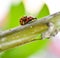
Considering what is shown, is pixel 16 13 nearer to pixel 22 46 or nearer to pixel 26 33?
pixel 22 46

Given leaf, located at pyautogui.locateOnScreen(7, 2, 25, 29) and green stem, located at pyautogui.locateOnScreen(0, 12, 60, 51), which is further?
leaf, located at pyautogui.locateOnScreen(7, 2, 25, 29)

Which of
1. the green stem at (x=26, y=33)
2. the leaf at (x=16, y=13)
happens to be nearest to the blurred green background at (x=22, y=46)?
the leaf at (x=16, y=13)

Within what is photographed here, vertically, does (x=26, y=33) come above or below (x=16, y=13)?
below

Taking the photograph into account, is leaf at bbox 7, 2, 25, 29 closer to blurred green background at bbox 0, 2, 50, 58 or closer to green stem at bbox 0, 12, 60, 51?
blurred green background at bbox 0, 2, 50, 58

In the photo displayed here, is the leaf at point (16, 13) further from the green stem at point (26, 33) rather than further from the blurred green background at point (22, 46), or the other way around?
the green stem at point (26, 33)

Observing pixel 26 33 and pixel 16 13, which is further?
pixel 16 13

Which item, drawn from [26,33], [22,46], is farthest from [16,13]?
[26,33]

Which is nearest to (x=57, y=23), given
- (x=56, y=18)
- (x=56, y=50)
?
(x=56, y=18)

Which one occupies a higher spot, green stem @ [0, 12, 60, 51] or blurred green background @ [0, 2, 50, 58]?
blurred green background @ [0, 2, 50, 58]

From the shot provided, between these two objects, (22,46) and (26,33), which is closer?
(26,33)

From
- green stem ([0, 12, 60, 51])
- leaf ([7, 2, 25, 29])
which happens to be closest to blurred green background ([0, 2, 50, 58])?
leaf ([7, 2, 25, 29])
